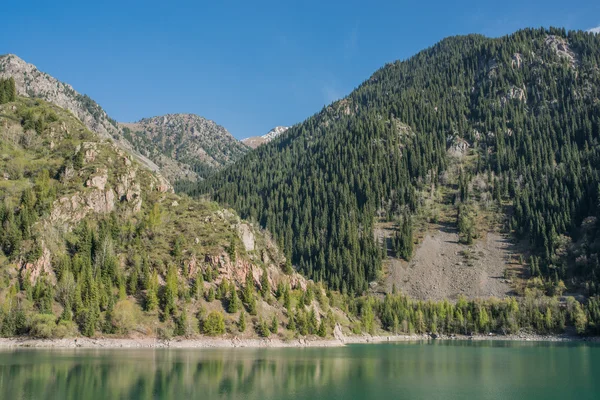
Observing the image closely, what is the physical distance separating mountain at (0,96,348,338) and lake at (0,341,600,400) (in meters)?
15.9

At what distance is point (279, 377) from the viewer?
214 ft

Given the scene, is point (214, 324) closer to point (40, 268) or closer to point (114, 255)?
point (114, 255)

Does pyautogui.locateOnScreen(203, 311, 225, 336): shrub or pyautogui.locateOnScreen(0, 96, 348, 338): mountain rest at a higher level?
pyautogui.locateOnScreen(0, 96, 348, 338): mountain

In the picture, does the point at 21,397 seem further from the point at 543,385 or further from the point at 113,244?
the point at 113,244

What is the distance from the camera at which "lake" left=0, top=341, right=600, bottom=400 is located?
173 ft

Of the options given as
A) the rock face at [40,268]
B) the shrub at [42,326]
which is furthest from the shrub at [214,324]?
the rock face at [40,268]

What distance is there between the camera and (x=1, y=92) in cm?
16875

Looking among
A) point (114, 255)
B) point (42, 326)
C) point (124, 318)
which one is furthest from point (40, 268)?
point (124, 318)

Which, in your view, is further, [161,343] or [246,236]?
[246,236]

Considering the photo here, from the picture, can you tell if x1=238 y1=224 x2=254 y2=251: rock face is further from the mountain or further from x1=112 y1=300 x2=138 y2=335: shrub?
x1=112 y1=300 x2=138 y2=335: shrub

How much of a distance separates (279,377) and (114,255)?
228 feet

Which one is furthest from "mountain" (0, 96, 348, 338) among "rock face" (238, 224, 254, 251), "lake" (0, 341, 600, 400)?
→ "lake" (0, 341, 600, 400)

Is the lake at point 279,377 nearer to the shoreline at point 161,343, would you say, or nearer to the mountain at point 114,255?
the shoreline at point 161,343

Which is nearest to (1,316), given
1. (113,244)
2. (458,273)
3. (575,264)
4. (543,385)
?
(113,244)
